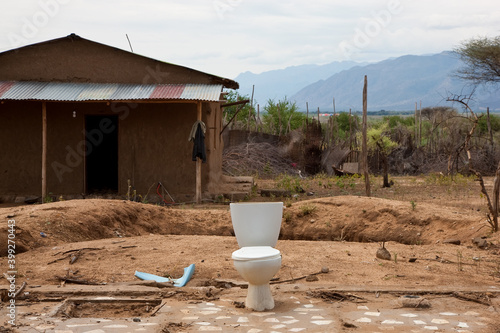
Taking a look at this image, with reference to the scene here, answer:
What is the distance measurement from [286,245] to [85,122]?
30.0 ft

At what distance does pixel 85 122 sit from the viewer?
16.1 metres

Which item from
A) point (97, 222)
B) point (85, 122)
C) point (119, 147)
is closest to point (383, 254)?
point (97, 222)

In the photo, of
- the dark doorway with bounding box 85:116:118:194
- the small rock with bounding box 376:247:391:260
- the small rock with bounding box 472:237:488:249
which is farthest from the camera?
the dark doorway with bounding box 85:116:118:194

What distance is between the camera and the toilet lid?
18.5 ft

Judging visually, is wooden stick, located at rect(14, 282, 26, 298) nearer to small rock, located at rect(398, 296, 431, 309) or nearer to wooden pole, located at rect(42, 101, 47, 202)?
small rock, located at rect(398, 296, 431, 309)

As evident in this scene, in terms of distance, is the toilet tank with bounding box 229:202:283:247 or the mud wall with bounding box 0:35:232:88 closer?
the toilet tank with bounding box 229:202:283:247

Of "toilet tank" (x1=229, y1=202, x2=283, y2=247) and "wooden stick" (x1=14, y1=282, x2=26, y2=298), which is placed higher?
"toilet tank" (x1=229, y1=202, x2=283, y2=247)

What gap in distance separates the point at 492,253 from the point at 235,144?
54.6 ft

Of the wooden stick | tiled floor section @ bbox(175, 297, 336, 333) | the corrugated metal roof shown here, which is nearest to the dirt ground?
the wooden stick

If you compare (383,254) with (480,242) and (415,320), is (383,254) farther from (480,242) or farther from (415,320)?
(415,320)

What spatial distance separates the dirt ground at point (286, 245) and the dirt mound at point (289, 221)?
18 mm

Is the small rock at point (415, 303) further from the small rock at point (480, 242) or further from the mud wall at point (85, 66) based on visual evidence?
the mud wall at point (85, 66)

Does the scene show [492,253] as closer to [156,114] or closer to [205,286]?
[205,286]

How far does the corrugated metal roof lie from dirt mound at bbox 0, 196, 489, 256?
387 centimetres
